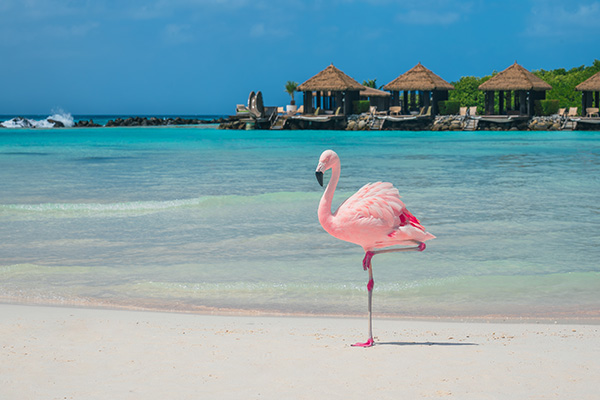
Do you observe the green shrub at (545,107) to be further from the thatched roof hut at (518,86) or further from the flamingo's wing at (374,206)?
the flamingo's wing at (374,206)

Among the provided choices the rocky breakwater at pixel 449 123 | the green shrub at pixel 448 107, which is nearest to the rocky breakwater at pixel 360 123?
the rocky breakwater at pixel 449 123

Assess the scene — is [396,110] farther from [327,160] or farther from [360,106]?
[327,160]

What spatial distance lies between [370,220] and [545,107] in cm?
5470

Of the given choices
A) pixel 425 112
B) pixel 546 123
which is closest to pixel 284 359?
pixel 546 123

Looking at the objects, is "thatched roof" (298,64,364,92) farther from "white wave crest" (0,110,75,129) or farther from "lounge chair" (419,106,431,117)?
"white wave crest" (0,110,75,129)

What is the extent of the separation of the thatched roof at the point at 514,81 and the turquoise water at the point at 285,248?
33.5 meters

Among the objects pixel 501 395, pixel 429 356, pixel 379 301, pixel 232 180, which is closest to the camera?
pixel 501 395

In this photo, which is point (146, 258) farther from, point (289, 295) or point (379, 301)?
point (379, 301)

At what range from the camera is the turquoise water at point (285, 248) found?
6605 millimetres

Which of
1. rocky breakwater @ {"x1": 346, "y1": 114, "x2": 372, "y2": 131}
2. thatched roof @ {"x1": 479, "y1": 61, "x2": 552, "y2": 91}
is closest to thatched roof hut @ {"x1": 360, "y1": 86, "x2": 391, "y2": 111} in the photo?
rocky breakwater @ {"x1": 346, "y1": 114, "x2": 372, "y2": 131}

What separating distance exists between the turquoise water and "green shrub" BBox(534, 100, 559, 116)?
37136 mm

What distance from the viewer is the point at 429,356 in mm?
4410

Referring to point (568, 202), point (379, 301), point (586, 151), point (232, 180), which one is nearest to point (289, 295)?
point (379, 301)

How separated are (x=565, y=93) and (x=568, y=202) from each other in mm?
57496
